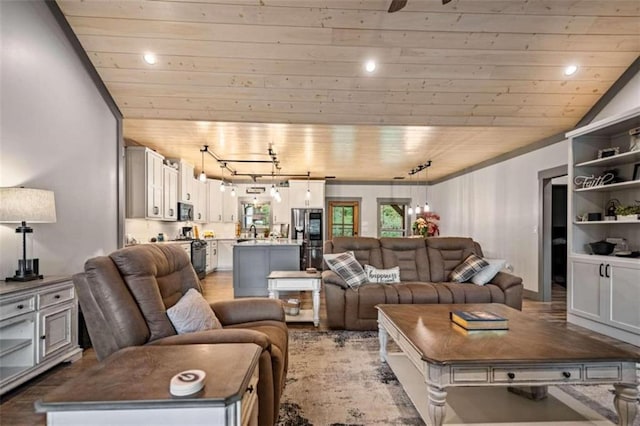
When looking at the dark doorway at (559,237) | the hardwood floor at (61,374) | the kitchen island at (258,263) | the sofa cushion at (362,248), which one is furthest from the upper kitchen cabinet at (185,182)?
the dark doorway at (559,237)

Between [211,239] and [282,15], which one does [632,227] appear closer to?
[282,15]

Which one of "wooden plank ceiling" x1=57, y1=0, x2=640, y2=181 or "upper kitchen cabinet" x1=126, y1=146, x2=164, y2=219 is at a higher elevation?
"wooden plank ceiling" x1=57, y1=0, x2=640, y2=181

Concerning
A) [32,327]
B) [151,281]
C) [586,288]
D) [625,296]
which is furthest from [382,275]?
[32,327]

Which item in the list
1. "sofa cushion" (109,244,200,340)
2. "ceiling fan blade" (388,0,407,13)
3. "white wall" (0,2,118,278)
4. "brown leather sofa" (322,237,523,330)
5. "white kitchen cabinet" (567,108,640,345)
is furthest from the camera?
"brown leather sofa" (322,237,523,330)

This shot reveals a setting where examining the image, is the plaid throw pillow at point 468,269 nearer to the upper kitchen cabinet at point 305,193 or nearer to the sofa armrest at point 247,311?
the sofa armrest at point 247,311

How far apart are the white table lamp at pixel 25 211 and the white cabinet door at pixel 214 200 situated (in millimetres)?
5546

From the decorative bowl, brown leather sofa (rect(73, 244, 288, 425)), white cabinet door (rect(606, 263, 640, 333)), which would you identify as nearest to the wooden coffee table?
brown leather sofa (rect(73, 244, 288, 425))

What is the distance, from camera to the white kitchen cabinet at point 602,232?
134 inches

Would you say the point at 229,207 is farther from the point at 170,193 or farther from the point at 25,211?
the point at 25,211

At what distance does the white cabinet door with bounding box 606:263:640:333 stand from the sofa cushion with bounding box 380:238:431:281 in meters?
1.91

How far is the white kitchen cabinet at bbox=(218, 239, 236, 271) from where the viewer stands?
859 cm

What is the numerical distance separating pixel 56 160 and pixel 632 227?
246 inches

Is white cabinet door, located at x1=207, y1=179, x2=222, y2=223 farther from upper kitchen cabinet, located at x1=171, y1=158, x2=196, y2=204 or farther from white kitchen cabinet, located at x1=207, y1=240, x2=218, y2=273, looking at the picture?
upper kitchen cabinet, located at x1=171, y1=158, x2=196, y2=204

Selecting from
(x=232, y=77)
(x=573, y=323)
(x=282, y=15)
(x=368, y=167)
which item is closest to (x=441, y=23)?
(x=282, y=15)
